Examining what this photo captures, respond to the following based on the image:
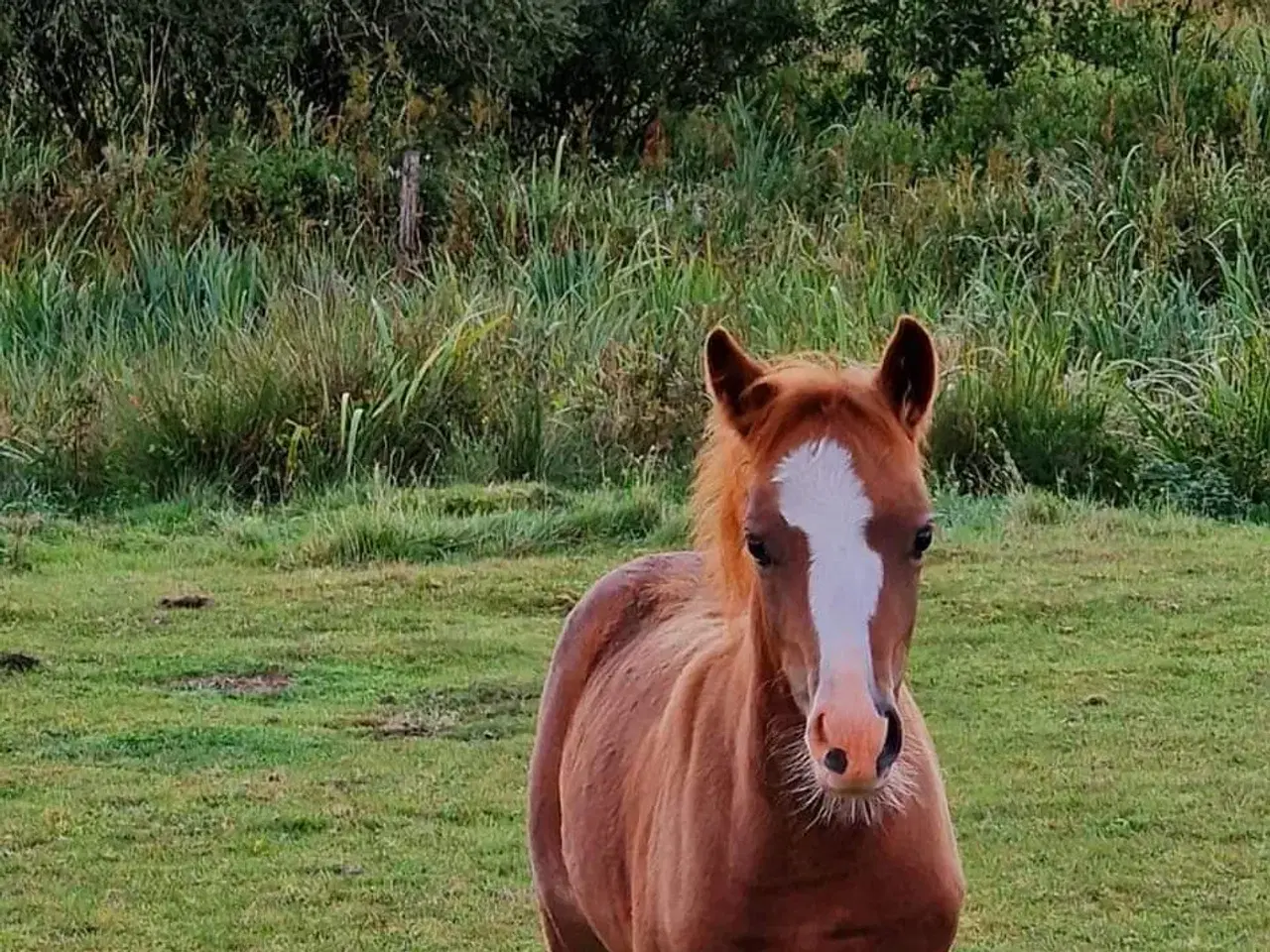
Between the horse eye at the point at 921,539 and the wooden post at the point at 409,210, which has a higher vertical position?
the horse eye at the point at 921,539

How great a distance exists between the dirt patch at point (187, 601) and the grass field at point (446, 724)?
0.18ft

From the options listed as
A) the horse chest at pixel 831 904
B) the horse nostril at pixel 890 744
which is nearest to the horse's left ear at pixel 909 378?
the horse nostril at pixel 890 744

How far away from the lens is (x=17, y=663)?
6984 millimetres

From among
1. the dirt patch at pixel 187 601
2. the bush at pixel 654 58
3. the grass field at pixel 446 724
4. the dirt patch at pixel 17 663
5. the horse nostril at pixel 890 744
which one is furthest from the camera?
the bush at pixel 654 58

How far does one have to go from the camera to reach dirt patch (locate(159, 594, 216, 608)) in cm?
773

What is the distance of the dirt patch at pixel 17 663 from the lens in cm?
695

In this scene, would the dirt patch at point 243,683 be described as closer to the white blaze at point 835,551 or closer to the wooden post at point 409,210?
the white blaze at point 835,551

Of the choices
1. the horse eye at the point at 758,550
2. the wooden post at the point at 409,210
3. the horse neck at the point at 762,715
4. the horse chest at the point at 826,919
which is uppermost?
the horse eye at the point at 758,550

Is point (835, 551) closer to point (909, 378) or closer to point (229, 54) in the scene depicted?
point (909, 378)

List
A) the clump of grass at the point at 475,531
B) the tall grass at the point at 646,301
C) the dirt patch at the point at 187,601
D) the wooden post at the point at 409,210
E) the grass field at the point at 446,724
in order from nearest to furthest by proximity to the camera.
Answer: the grass field at the point at 446,724, the dirt patch at the point at 187,601, the clump of grass at the point at 475,531, the tall grass at the point at 646,301, the wooden post at the point at 409,210

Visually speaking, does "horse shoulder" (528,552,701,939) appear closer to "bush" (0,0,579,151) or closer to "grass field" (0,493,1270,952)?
"grass field" (0,493,1270,952)

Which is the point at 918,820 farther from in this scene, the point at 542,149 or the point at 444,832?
the point at 542,149

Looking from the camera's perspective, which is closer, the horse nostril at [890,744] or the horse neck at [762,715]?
the horse nostril at [890,744]

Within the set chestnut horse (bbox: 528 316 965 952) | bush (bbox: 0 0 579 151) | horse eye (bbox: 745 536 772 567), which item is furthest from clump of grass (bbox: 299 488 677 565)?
bush (bbox: 0 0 579 151)
